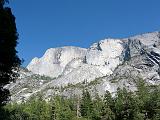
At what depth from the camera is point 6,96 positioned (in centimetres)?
2500

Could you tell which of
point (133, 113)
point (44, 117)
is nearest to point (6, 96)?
point (133, 113)

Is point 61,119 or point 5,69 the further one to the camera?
point 61,119

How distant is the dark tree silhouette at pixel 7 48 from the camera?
23.2m

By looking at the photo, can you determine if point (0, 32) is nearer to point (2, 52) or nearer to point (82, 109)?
point (2, 52)

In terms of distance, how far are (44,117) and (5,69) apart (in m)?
92.2

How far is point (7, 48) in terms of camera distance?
23.7 meters

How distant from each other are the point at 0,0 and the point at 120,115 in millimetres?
67109

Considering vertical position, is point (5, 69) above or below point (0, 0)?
below

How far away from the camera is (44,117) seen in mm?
114812

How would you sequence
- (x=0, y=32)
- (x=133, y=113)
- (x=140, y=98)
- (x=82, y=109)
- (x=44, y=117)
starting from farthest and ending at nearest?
(x=82, y=109) → (x=44, y=117) → (x=140, y=98) → (x=133, y=113) → (x=0, y=32)

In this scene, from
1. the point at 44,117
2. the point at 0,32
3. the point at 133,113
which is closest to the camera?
the point at 0,32

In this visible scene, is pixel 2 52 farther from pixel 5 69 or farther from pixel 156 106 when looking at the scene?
pixel 156 106

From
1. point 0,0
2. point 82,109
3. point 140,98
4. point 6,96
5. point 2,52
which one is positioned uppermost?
point 82,109

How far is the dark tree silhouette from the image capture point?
23.2m
